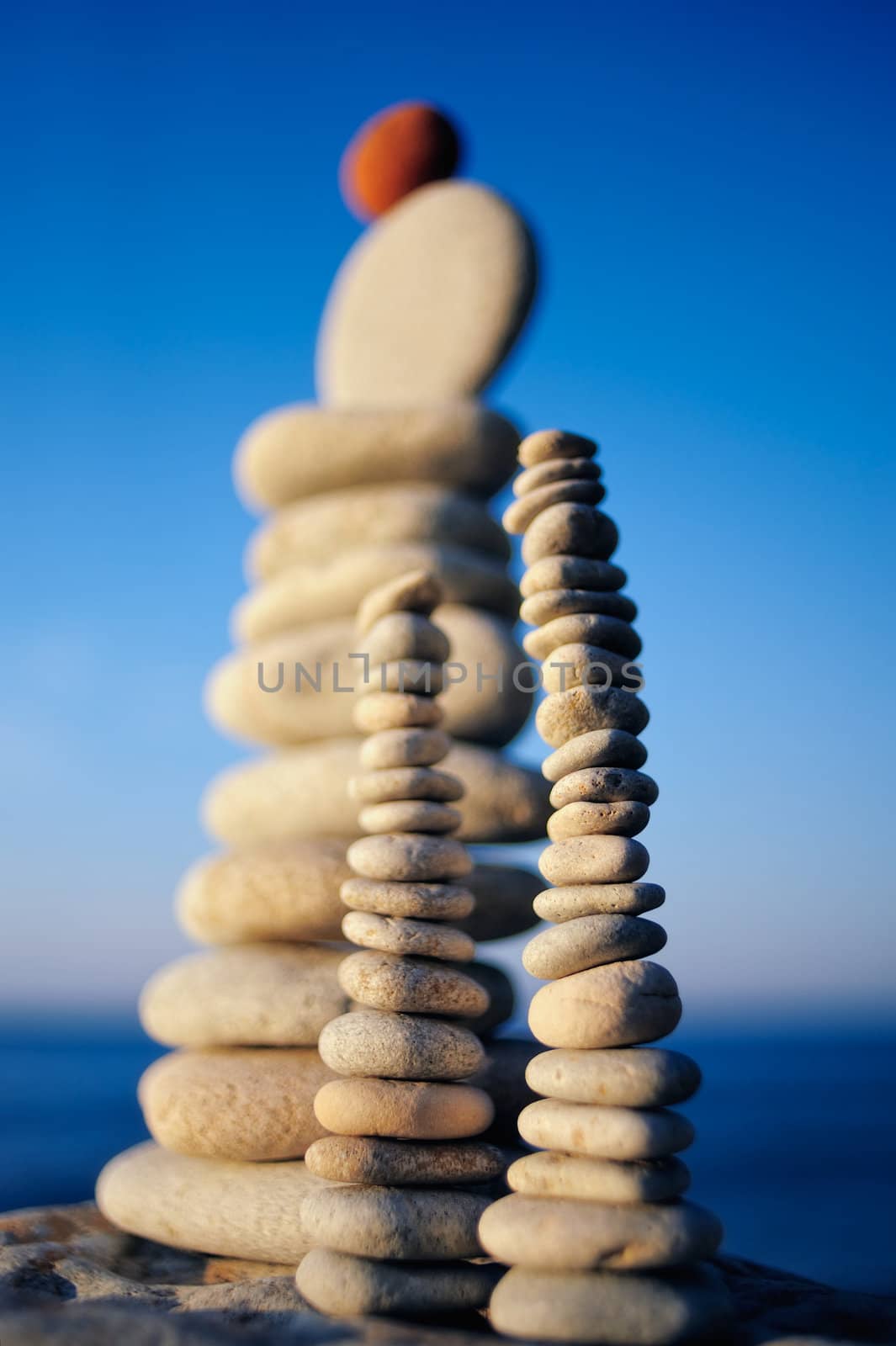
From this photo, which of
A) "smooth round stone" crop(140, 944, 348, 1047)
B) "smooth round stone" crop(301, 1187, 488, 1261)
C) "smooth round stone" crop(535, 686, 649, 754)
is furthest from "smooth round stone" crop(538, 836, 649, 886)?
"smooth round stone" crop(140, 944, 348, 1047)

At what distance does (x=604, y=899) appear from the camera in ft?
12.6

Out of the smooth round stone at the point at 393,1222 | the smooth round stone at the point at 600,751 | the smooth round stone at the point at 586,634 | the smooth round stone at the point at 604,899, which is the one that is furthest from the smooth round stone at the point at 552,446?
the smooth round stone at the point at 393,1222

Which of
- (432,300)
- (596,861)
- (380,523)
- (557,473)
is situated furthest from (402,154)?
(596,861)

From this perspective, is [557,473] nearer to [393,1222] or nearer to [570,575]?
[570,575]

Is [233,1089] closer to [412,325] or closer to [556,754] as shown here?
[556,754]

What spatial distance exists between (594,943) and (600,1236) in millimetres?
929

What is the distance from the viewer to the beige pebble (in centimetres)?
333

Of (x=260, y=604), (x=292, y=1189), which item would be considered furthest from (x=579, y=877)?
(x=260, y=604)

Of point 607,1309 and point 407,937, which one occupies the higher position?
point 407,937

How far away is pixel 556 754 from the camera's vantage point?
414 centimetres

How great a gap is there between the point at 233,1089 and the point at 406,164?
258 inches

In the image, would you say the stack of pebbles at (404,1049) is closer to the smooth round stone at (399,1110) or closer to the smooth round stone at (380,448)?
the smooth round stone at (399,1110)

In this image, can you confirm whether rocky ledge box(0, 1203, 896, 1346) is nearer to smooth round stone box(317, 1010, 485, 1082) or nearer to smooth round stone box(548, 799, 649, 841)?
smooth round stone box(317, 1010, 485, 1082)

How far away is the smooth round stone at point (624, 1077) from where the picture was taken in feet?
11.7
